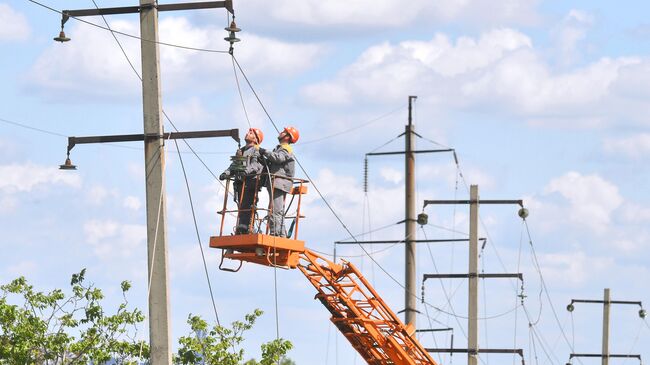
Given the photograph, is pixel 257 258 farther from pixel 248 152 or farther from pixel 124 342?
pixel 124 342

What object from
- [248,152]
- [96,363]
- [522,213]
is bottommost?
[96,363]

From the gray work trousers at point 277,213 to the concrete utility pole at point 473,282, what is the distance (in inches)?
690

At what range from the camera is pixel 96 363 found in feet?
112

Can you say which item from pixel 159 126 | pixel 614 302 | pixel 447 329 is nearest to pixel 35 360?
pixel 159 126

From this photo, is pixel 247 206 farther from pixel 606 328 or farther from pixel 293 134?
pixel 606 328

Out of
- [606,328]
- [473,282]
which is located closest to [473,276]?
[473,282]

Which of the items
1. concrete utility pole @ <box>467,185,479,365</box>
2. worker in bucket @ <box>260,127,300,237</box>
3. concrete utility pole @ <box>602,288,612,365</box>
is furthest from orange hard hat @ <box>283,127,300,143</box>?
concrete utility pole @ <box>602,288,612,365</box>

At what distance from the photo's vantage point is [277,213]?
1062 inches

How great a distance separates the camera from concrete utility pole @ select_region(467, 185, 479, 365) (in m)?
44.1

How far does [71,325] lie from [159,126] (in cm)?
1380

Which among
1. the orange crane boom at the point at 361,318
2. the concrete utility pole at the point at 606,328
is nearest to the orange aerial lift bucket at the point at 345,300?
the orange crane boom at the point at 361,318

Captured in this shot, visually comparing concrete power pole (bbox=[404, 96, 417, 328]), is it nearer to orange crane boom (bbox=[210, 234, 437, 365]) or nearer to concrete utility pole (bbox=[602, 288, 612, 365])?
orange crane boom (bbox=[210, 234, 437, 365])

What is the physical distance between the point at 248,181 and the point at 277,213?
746 mm

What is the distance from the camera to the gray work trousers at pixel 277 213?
26.8 m
